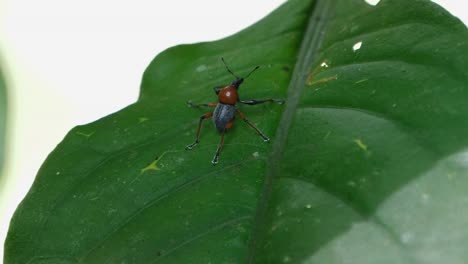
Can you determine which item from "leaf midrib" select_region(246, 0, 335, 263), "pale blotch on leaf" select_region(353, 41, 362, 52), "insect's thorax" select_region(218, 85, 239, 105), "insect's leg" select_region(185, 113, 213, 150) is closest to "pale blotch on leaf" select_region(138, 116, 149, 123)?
"insect's leg" select_region(185, 113, 213, 150)

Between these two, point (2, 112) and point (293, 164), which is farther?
point (2, 112)

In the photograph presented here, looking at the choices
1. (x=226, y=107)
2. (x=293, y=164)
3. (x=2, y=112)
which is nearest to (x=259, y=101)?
(x=226, y=107)

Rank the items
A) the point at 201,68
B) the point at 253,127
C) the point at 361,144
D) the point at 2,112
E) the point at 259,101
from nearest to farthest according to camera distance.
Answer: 1. the point at 361,144
2. the point at 253,127
3. the point at 259,101
4. the point at 201,68
5. the point at 2,112

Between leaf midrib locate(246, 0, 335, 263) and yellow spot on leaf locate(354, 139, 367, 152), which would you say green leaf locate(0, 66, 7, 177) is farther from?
yellow spot on leaf locate(354, 139, 367, 152)

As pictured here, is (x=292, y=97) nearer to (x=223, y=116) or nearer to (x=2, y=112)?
(x=223, y=116)

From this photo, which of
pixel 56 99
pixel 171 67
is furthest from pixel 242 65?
pixel 56 99

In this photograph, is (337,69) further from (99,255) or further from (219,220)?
(99,255)
